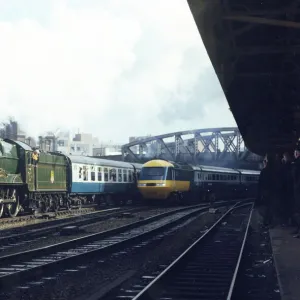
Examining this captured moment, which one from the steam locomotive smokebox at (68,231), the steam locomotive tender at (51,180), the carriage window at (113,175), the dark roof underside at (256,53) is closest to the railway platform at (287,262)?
the dark roof underside at (256,53)

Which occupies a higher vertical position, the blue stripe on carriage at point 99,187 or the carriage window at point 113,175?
the carriage window at point 113,175

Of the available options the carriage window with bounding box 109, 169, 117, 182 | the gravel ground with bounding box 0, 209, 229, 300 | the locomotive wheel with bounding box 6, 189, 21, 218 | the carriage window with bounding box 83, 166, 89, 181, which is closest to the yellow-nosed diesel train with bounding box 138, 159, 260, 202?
the carriage window with bounding box 109, 169, 117, 182

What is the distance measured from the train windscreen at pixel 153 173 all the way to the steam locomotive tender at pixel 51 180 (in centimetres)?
217

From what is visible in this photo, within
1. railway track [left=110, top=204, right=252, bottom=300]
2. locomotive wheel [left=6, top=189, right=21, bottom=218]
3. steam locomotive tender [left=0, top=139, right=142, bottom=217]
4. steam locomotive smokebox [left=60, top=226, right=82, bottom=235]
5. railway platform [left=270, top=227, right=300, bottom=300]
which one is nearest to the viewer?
railway platform [left=270, top=227, right=300, bottom=300]

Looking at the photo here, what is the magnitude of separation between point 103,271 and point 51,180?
48.0ft

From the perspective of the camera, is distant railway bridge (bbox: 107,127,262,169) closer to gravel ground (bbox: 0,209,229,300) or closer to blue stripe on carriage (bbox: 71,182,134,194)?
blue stripe on carriage (bbox: 71,182,134,194)

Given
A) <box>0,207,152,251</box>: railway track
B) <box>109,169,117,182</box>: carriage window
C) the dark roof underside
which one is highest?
the dark roof underside

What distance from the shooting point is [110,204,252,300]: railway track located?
712 centimetres

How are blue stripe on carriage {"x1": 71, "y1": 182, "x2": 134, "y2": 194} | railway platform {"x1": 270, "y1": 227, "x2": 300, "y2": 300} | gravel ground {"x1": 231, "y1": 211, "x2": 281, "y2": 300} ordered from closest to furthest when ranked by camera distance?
railway platform {"x1": 270, "y1": 227, "x2": 300, "y2": 300} < gravel ground {"x1": 231, "y1": 211, "x2": 281, "y2": 300} < blue stripe on carriage {"x1": 71, "y1": 182, "x2": 134, "y2": 194}

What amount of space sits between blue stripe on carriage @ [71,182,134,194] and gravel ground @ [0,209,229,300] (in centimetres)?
1255

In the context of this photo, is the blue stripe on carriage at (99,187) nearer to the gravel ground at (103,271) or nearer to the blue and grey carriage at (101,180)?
the blue and grey carriage at (101,180)

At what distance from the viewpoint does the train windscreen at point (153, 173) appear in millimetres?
28483

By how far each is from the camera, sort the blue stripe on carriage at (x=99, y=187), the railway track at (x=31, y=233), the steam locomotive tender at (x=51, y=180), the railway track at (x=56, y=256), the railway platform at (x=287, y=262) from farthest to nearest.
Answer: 1. the blue stripe on carriage at (x=99, y=187)
2. the steam locomotive tender at (x=51, y=180)
3. the railway track at (x=31, y=233)
4. the railway track at (x=56, y=256)
5. the railway platform at (x=287, y=262)

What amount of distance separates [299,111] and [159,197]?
16.0m
